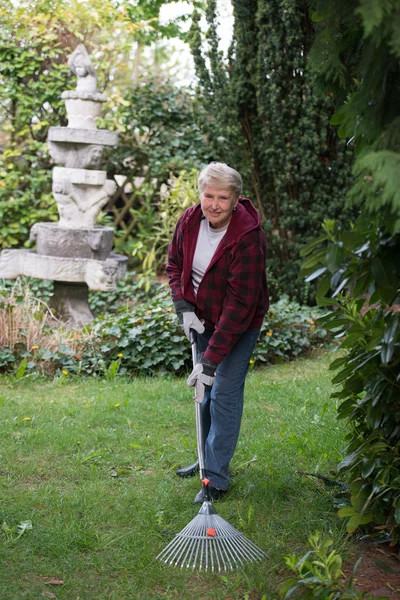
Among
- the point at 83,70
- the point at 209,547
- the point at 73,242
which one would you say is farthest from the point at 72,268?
the point at 209,547

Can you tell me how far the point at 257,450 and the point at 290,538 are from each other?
1070mm

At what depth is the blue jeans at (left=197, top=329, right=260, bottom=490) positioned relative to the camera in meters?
3.71

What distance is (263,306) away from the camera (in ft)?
12.4

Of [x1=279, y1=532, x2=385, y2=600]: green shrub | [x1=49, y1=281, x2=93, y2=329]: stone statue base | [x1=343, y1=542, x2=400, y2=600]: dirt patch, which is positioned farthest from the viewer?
[x1=49, y1=281, x2=93, y2=329]: stone statue base

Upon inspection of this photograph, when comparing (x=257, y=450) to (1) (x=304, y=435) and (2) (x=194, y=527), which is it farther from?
(2) (x=194, y=527)

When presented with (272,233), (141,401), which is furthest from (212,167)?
(272,233)

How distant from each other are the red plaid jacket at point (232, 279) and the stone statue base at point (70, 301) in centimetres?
441

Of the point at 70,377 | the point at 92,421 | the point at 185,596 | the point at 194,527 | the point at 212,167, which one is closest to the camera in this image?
the point at 185,596

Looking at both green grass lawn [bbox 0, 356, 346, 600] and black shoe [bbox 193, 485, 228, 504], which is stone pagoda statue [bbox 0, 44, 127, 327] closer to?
green grass lawn [bbox 0, 356, 346, 600]

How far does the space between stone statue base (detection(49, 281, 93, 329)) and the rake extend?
4.98m

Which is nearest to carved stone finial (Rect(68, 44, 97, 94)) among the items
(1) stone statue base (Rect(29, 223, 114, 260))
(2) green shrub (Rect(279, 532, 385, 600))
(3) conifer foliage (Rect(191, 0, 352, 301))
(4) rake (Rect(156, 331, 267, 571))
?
(3) conifer foliage (Rect(191, 0, 352, 301))

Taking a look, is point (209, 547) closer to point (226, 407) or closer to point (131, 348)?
point (226, 407)

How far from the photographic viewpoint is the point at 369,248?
2533mm

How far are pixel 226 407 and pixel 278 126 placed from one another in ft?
15.1
